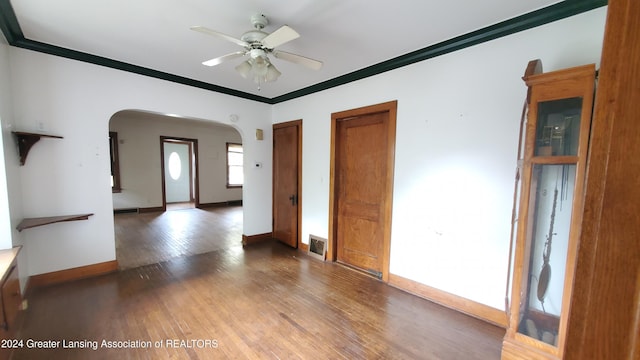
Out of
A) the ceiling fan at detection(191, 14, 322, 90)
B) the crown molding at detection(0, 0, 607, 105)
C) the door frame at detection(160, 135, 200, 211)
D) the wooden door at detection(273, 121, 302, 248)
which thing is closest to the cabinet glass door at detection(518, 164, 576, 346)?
the crown molding at detection(0, 0, 607, 105)

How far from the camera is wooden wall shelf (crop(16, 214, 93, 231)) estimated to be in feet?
7.74

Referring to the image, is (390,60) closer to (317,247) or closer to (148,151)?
(317,247)

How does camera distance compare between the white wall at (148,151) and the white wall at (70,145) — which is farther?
the white wall at (148,151)

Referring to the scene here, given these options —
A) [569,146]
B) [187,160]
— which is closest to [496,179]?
[569,146]

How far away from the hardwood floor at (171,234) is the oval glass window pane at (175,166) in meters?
2.09

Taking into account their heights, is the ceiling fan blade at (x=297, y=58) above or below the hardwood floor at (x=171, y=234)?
above

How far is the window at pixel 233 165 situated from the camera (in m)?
8.62

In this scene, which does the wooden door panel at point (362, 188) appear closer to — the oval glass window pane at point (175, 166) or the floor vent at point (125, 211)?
the floor vent at point (125, 211)

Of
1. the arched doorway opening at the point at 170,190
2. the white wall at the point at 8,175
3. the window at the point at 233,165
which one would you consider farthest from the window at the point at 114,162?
the white wall at the point at 8,175

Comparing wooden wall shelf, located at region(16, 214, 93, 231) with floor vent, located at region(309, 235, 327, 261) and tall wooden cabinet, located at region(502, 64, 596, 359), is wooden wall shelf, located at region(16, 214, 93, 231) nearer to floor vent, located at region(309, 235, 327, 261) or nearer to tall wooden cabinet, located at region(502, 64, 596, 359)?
floor vent, located at region(309, 235, 327, 261)

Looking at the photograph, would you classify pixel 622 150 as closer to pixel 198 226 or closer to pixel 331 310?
pixel 331 310

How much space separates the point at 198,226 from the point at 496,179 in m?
5.64

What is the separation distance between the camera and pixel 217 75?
3416mm

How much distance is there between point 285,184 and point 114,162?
5.27 meters
